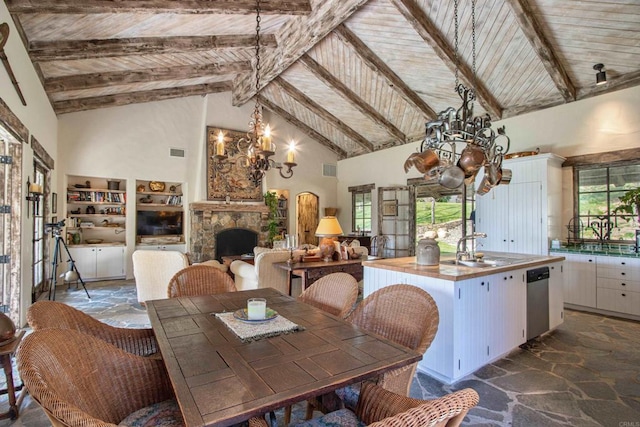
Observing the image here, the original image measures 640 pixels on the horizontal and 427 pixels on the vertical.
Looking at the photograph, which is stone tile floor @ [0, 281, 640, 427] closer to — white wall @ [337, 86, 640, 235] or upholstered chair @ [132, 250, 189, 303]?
upholstered chair @ [132, 250, 189, 303]

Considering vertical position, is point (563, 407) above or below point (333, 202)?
below

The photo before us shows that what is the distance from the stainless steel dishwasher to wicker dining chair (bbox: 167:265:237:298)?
9.41 feet

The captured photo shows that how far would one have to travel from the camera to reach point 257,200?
8.55m

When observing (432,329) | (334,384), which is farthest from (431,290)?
(334,384)

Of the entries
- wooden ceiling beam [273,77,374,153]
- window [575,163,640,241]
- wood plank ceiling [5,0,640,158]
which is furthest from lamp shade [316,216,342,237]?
wooden ceiling beam [273,77,374,153]

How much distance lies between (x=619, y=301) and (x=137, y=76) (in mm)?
8288

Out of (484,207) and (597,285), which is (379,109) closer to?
(484,207)

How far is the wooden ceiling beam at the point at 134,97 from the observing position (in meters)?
6.31

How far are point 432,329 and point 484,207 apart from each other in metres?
4.87

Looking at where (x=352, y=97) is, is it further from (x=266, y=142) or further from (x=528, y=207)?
(x=266, y=142)

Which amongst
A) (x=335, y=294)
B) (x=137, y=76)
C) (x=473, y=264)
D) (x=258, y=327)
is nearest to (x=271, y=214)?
(x=137, y=76)

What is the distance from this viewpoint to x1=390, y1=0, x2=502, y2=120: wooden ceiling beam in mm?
4562

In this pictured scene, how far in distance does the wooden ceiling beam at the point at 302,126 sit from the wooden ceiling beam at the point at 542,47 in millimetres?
5804

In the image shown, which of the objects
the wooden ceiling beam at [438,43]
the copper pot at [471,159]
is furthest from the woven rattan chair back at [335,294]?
the wooden ceiling beam at [438,43]
